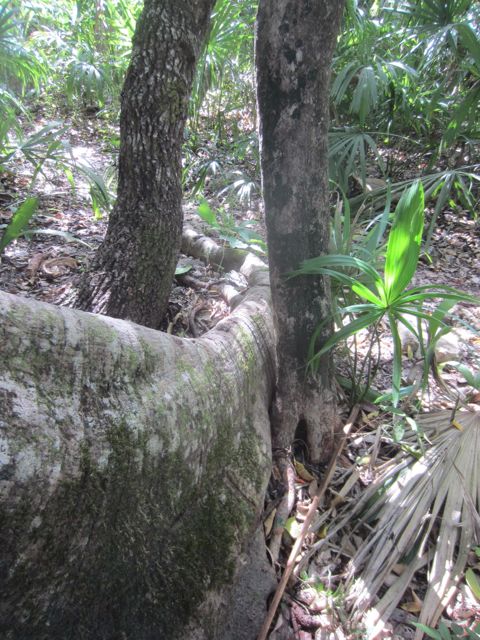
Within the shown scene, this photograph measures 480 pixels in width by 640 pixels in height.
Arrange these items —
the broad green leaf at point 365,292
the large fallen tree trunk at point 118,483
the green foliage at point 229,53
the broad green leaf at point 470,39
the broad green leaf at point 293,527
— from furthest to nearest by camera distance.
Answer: the green foliage at point 229,53 < the broad green leaf at point 470,39 < the broad green leaf at point 293,527 < the broad green leaf at point 365,292 < the large fallen tree trunk at point 118,483

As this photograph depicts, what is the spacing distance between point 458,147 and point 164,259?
12.6ft

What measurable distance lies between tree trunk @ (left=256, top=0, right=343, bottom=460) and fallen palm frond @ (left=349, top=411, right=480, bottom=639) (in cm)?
33

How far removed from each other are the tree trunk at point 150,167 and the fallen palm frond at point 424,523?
124cm

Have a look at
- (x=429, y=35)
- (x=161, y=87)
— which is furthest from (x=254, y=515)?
(x=429, y=35)

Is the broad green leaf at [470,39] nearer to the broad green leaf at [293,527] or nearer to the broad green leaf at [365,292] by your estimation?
the broad green leaf at [365,292]

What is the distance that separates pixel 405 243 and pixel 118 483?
3.18 ft

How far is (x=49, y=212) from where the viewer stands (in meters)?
3.39

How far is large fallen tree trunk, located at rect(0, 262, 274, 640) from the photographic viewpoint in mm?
778

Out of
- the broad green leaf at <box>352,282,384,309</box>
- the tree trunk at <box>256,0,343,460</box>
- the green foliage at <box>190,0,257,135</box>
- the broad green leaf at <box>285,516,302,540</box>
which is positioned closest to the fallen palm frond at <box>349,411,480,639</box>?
the broad green leaf at <box>285,516,302,540</box>

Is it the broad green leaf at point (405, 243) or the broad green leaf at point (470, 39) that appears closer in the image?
the broad green leaf at point (405, 243)

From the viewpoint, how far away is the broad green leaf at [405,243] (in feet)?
4.03

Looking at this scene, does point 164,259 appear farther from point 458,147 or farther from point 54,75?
point 54,75

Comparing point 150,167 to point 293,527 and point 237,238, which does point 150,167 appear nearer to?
point 237,238

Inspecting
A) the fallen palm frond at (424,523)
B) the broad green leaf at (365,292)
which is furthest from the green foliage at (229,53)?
the fallen palm frond at (424,523)
